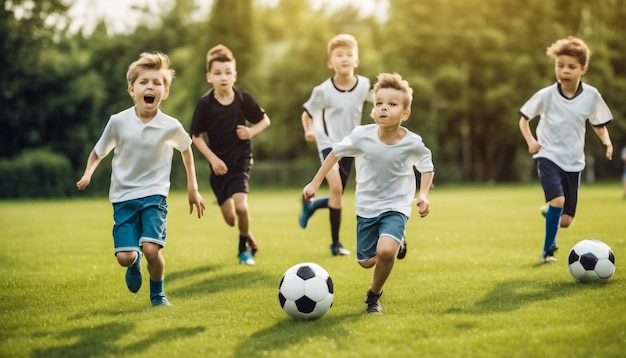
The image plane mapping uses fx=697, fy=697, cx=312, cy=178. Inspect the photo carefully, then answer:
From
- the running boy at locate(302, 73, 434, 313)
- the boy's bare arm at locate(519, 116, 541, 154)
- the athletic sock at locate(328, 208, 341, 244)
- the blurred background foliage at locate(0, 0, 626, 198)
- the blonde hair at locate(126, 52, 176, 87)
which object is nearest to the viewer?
the running boy at locate(302, 73, 434, 313)

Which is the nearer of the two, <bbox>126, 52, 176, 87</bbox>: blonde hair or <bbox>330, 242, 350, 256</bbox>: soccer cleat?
<bbox>126, 52, 176, 87</bbox>: blonde hair

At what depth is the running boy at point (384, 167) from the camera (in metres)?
5.92

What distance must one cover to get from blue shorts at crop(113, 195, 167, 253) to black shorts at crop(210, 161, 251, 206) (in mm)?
2694

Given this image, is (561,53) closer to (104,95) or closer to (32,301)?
(32,301)

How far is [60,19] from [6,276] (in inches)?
1379

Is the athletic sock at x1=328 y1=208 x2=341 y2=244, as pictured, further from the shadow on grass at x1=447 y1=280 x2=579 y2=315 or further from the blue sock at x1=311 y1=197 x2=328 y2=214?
the shadow on grass at x1=447 y1=280 x2=579 y2=315

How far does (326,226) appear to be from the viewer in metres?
14.5

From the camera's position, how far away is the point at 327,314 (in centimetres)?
583

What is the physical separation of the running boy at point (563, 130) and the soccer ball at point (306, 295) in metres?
3.82

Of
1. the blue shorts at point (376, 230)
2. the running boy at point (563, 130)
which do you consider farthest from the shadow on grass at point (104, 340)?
the running boy at point (563, 130)

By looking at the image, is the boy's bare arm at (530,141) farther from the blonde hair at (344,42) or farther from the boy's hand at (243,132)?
the boy's hand at (243,132)

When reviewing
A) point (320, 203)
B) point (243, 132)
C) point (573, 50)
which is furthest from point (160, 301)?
point (573, 50)

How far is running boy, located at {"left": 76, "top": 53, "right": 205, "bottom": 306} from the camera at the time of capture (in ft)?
20.1

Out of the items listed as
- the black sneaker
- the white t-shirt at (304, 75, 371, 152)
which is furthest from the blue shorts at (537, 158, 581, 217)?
the white t-shirt at (304, 75, 371, 152)
